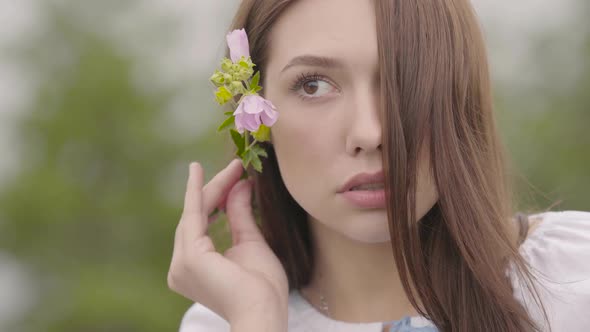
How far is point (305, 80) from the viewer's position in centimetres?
236

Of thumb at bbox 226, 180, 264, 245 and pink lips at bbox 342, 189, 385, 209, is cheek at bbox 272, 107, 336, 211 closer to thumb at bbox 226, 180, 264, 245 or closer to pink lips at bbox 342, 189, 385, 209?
pink lips at bbox 342, 189, 385, 209

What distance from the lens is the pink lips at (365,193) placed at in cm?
Result: 220

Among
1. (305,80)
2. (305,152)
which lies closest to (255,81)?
(305,80)

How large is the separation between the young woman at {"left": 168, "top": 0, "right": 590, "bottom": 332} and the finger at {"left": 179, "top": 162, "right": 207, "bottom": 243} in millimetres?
14

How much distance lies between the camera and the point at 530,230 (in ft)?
8.29

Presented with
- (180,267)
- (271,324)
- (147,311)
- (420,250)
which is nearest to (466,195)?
(420,250)

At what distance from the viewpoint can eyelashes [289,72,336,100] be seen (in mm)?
2313

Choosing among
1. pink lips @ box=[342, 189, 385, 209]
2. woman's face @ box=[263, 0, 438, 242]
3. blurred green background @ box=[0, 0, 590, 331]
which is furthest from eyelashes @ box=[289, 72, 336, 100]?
blurred green background @ box=[0, 0, 590, 331]

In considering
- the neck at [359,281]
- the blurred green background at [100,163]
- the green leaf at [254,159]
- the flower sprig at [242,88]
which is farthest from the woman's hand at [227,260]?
the blurred green background at [100,163]

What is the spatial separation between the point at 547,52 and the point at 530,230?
50.0 ft

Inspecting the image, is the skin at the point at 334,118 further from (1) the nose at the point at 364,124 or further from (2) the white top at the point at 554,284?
(2) the white top at the point at 554,284

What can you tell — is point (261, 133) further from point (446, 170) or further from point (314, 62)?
point (446, 170)

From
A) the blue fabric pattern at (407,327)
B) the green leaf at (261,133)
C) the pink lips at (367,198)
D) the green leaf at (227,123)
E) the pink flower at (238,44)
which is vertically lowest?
the blue fabric pattern at (407,327)

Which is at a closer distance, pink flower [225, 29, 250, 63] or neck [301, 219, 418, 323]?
pink flower [225, 29, 250, 63]
